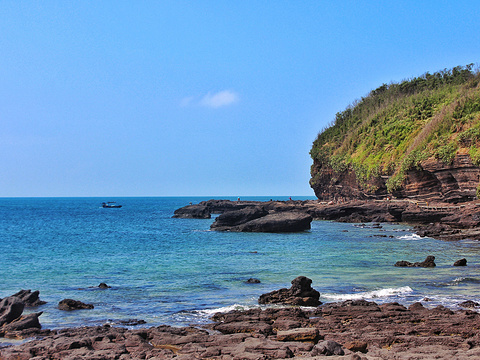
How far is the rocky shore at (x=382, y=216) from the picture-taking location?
37906 mm

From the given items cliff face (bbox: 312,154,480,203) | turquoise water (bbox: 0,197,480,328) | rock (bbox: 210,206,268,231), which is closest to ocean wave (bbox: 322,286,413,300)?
turquoise water (bbox: 0,197,480,328)

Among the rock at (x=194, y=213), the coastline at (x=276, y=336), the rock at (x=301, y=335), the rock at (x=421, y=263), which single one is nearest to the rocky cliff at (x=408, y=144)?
the rock at (x=421, y=263)

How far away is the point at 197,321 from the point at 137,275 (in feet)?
32.5

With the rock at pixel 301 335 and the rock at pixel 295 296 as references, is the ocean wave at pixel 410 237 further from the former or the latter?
the rock at pixel 301 335

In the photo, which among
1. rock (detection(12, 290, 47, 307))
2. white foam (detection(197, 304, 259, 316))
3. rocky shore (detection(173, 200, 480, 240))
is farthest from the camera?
rocky shore (detection(173, 200, 480, 240))

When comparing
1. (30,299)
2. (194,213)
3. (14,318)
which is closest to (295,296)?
(14,318)

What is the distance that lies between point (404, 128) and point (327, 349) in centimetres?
6474

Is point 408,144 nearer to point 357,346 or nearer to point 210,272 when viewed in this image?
point 210,272

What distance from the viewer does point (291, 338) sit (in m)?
10.8

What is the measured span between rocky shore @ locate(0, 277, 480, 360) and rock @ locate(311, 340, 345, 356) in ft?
0.07

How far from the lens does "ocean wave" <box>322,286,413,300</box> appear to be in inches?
651

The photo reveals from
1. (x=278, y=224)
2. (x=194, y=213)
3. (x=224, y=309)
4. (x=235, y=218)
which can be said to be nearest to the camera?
(x=224, y=309)

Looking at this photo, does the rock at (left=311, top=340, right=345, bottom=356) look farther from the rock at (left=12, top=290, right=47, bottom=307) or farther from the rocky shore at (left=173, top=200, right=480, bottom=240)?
the rocky shore at (left=173, top=200, right=480, bottom=240)

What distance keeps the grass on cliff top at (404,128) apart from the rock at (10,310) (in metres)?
40.7
